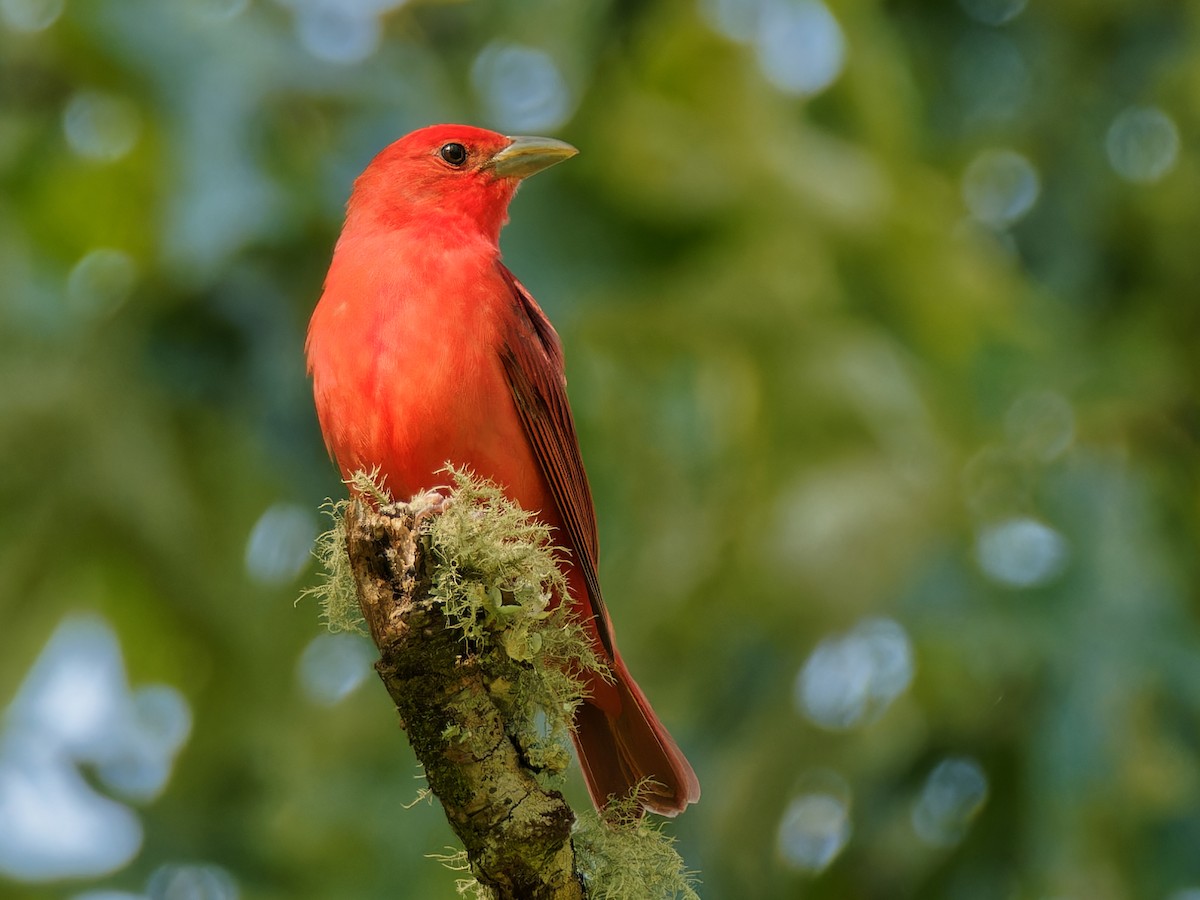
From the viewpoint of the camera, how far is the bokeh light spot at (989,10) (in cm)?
687

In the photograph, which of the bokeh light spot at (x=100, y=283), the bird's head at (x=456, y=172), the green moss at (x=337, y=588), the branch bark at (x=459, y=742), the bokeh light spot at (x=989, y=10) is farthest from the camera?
the bokeh light spot at (x=989, y=10)

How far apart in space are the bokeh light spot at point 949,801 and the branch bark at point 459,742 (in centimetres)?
256

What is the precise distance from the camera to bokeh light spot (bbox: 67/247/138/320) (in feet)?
19.5

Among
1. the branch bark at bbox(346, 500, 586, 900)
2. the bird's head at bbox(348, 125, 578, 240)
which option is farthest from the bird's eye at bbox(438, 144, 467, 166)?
the branch bark at bbox(346, 500, 586, 900)

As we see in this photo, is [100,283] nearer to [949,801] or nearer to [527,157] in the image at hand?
[527,157]

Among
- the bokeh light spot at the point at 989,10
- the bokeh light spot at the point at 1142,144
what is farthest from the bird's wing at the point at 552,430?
the bokeh light spot at the point at 989,10

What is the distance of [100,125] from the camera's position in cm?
631

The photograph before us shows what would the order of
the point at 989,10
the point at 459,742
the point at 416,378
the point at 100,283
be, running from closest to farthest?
the point at 459,742 < the point at 416,378 < the point at 100,283 < the point at 989,10

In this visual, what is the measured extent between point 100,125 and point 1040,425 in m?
3.65

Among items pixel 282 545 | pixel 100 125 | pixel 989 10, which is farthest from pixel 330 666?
pixel 989 10

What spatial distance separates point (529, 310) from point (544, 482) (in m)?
0.50

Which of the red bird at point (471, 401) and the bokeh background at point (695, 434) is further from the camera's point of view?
the bokeh background at point (695, 434)

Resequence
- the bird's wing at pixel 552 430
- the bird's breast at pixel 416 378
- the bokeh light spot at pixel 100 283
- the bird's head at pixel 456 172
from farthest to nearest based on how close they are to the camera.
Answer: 1. the bokeh light spot at pixel 100 283
2. the bird's head at pixel 456 172
3. the bird's wing at pixel 552 430
4. the bird's breast at pixel 416 378

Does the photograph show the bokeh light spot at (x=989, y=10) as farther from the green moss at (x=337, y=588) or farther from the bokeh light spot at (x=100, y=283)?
the green moss at (x=337, y=588)
